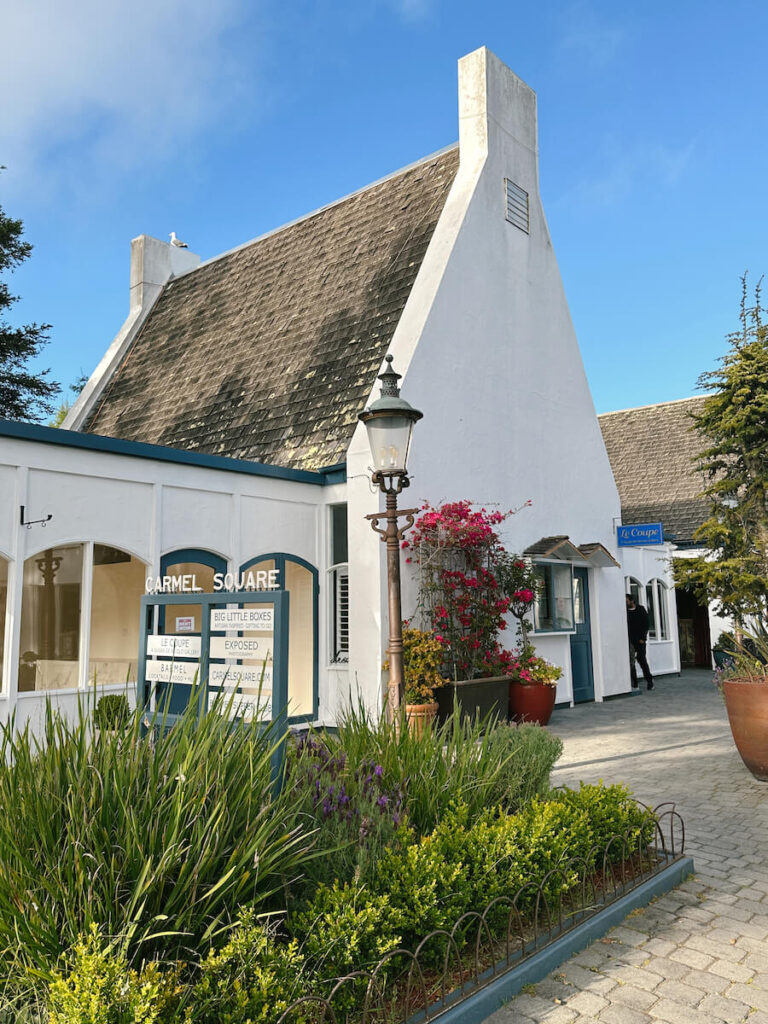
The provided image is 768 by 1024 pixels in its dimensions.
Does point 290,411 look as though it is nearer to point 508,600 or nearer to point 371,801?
point 508,600

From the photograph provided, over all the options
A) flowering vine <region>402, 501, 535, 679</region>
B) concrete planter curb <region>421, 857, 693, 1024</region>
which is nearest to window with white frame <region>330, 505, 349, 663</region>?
flowering vine <region>402, 501, 535, 679</region>

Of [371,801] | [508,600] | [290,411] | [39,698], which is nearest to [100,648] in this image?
[39,698]

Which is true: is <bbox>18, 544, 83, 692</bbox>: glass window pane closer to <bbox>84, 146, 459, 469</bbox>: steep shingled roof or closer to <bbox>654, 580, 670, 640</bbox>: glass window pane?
<bbox>84, 146, 459, 469</bbox>: steep shingled roof

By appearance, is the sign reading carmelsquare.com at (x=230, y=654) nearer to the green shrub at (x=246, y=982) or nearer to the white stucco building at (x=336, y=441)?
the green shrub at (x=246, y=982)

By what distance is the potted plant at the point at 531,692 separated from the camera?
33.9 ft

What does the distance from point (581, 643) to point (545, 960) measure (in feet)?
33.6

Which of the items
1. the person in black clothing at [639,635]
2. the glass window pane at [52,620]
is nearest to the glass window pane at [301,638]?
the glass window pane at [52,620]

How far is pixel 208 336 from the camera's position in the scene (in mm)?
15000

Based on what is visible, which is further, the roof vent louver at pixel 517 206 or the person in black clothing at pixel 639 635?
the person in black clothing at pixel 639 635

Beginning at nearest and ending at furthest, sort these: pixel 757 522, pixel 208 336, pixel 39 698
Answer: pixel 39 698 < pixel 757 522 < pixel 208 336

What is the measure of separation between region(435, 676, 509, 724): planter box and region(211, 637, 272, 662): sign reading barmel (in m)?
5.31

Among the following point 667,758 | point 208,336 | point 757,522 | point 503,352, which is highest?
point 208,336

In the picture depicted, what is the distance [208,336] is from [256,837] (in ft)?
43.7

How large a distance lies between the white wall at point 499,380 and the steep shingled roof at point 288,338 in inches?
24.7
